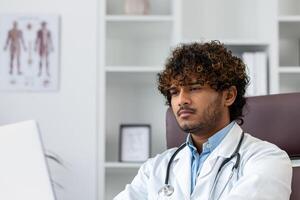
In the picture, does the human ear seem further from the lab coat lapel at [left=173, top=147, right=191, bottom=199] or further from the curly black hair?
the lab coat lapel at [left=173, top=147, right=191, bottom=199]

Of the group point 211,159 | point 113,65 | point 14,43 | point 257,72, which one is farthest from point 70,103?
point 211,159

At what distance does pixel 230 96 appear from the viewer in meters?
1.49

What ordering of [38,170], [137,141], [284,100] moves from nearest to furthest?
[38,170], [284,100], [137,141]

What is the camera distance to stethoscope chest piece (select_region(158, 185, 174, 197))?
140 cm

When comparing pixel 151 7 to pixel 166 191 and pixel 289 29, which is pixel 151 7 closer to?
pixel 289 29

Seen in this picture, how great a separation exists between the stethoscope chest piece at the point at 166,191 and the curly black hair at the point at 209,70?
0.29 meters

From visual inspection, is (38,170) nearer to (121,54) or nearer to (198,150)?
(198,150)

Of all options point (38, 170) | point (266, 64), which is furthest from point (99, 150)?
point (38, 170)

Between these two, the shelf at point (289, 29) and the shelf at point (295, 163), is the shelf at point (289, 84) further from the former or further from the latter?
the shelf at point (295, 163)

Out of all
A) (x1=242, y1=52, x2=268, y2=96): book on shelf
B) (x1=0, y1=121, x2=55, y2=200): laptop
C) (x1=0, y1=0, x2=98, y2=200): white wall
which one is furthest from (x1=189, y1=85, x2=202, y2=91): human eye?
(x1=0, y1=0, x2=98, y2=200): white wall

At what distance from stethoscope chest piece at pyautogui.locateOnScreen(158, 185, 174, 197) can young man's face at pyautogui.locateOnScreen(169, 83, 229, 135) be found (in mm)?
177

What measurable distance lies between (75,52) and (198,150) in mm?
1443

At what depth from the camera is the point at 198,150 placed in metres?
1.50

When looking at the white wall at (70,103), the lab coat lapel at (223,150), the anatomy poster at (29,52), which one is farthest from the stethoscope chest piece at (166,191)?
the anatomy poster at (29,52)
